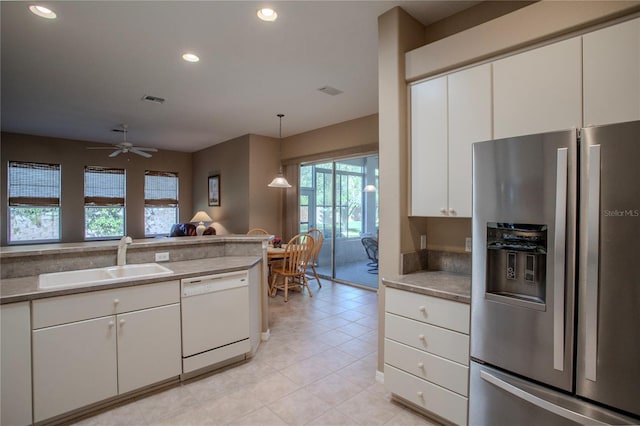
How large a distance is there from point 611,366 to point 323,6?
8.99 ft

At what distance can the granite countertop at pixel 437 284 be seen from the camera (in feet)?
6.37

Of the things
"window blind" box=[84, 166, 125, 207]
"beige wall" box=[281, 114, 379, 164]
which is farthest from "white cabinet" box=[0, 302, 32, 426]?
"window blind" box=[84, 166, 125, 207]

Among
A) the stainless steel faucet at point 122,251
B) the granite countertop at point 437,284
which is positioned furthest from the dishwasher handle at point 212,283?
the granite countertop at point 437,284

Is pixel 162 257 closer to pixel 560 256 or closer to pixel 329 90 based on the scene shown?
pixel 329 90

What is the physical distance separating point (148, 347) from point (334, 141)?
14.5ft

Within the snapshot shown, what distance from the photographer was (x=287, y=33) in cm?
278

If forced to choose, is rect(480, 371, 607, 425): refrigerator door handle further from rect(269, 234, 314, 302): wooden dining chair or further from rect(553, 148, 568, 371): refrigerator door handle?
rect(269, 234, 314, 302): wooden dining chair

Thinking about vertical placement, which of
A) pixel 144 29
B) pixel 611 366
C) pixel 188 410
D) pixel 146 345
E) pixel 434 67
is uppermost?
pixel 144 29

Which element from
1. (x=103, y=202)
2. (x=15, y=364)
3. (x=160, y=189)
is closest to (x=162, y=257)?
(x=15, y=364)

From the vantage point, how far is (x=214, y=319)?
105 inches

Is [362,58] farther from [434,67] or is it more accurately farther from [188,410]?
[188,410]

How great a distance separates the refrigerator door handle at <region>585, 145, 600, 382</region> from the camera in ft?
4.45

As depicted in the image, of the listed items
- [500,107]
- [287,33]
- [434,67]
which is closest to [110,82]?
[287,33]

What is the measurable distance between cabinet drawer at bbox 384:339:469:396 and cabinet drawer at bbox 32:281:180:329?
1.68 meters
